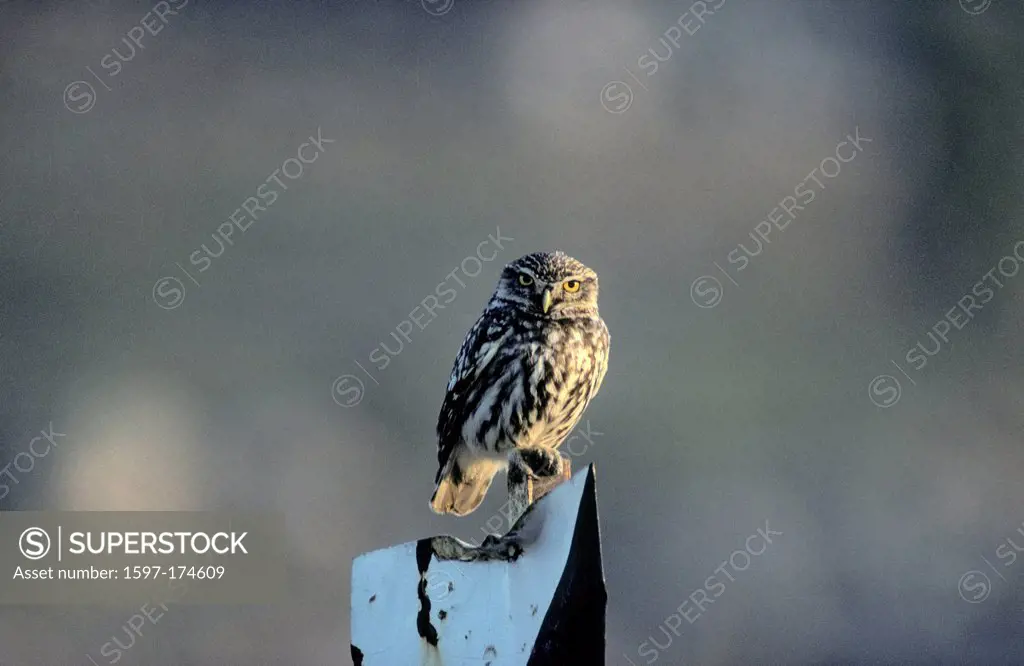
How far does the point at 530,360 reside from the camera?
7.50 metres

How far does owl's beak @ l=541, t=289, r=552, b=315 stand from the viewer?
7495mm

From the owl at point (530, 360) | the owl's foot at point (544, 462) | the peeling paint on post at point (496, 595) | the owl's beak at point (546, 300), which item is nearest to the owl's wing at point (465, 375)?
the owl at point (530, 360)

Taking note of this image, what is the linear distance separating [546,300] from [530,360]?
1.32 feet

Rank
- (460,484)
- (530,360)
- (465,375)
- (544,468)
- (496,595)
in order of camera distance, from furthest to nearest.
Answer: (460,484) < (465,375) < (530,360) < (544,468) < (496,595)

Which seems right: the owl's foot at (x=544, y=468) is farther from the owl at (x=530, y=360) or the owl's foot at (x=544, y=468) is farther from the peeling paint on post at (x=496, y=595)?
the owl at (x=530, y=360)

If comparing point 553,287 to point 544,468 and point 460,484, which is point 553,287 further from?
point 544,468

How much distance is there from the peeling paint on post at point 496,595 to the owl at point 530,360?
3516 millimetres

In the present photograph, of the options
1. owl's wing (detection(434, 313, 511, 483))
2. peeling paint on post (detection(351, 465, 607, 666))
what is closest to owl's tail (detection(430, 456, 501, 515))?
owl's wing (detection(434, 313, 511, 483))

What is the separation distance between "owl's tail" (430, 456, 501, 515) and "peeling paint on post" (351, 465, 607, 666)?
415 centimetres

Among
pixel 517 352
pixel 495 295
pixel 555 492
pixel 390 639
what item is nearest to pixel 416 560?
pixel 390 639

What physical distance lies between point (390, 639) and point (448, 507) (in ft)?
14.3

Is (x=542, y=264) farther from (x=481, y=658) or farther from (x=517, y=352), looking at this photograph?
(x=481, y=658)

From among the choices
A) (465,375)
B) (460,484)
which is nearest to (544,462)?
(465,375)

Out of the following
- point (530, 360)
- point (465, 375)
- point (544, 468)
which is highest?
point (465, 375)
